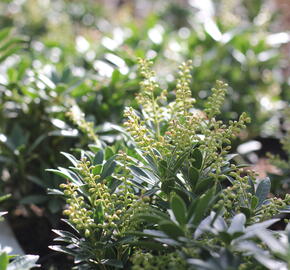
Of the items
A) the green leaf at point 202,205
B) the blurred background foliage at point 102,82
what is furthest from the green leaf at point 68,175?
the green leaf at point 202,205

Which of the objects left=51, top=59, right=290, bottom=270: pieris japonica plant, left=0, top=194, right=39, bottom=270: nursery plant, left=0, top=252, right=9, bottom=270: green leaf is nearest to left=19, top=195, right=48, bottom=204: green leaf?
left=51, top=59, right=290, bottom=270: pieris japonica plant

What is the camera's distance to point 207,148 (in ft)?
3.43

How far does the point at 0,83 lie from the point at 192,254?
3.76ft

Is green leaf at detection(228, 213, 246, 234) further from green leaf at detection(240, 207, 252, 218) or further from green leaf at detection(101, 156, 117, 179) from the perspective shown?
green leaf at detection(101, 156, 117, 179)

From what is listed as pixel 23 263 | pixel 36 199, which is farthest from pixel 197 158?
pixel 36 199

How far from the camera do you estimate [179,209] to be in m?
0.91

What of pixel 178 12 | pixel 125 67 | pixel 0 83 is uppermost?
pixel 178 12

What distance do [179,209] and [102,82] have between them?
3.49ft

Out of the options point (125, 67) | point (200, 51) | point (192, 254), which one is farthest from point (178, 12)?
point (192, 254)

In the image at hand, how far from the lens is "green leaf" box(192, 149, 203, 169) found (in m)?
1.11

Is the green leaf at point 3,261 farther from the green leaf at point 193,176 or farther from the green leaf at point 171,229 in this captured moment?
→ the green leaf at point 193,176

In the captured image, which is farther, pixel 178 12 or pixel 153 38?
pixel 178 12

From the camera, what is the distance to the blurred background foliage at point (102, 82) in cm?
168

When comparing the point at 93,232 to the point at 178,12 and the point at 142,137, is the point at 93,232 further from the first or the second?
the point at 178,12
